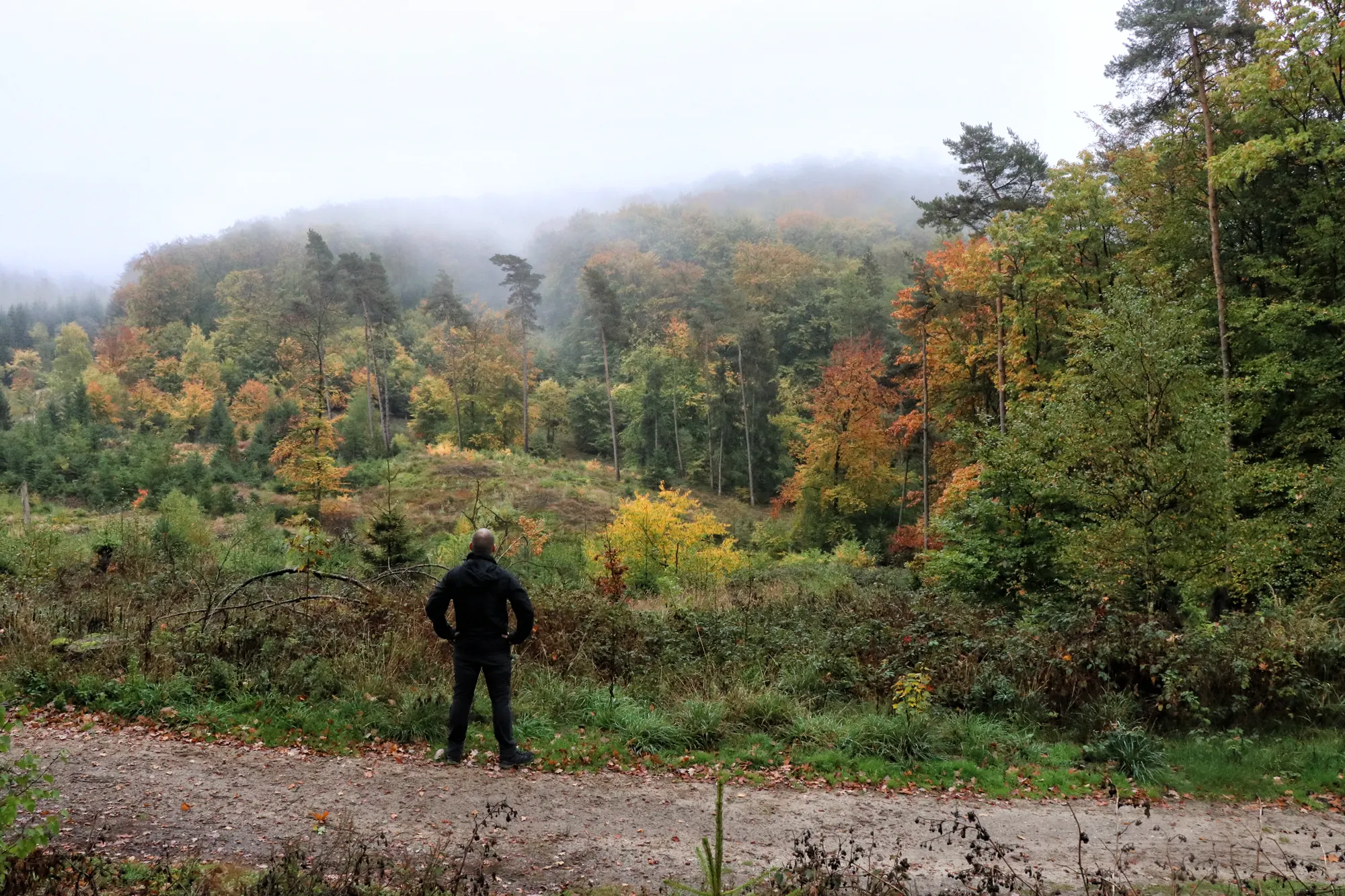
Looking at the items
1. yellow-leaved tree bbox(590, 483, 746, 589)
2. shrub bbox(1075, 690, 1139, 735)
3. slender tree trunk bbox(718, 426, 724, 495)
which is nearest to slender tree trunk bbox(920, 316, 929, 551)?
yellow-leaved tree bbox(590, 483, 746, 589)

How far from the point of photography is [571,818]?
5.21m

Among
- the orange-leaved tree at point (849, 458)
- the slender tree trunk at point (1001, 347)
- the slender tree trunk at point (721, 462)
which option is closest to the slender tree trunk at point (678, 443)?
the slender tree trunk at point (721, 462)

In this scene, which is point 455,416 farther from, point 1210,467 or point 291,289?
point 1210,467

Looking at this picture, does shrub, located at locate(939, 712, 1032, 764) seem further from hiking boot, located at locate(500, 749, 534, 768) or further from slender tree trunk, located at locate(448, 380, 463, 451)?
slender tree trunk, located at locate(448, 380, 463, 451)

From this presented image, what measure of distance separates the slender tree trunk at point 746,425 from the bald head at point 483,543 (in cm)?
3559

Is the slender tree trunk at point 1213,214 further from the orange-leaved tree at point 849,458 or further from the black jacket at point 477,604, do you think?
the orange-leaved tree at point 849,458

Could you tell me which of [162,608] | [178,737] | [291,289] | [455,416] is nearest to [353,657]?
[178,737]

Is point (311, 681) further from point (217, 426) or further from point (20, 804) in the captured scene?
point (217, 426)

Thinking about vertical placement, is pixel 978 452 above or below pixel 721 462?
above

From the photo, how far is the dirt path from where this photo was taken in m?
4.60

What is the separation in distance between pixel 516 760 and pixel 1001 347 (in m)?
18.5

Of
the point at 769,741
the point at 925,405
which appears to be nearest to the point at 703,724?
the point at 769,741

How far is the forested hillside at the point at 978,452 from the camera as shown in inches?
342

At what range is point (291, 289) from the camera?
73562 millimetres
